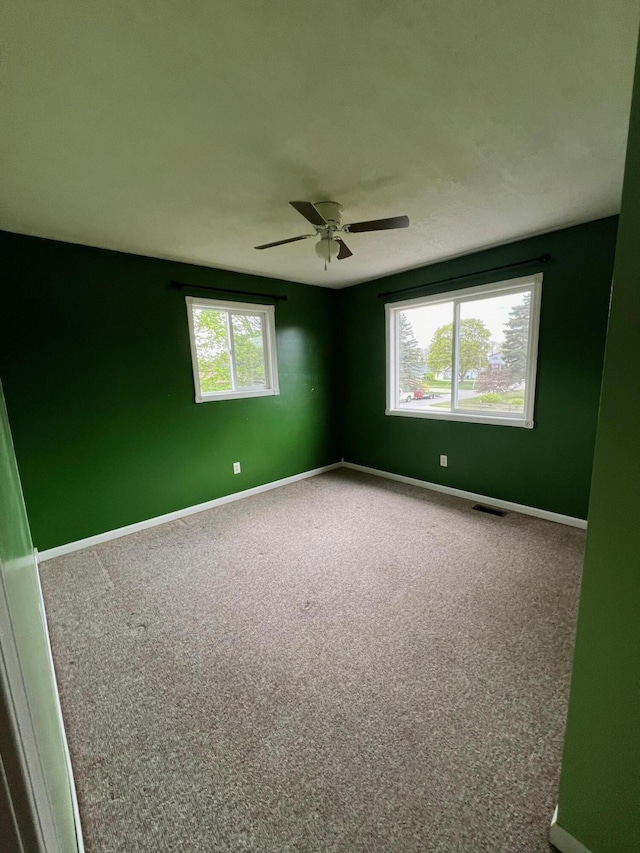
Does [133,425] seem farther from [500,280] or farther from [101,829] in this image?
[500,280]

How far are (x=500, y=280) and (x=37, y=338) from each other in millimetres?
3854

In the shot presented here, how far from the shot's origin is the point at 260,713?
149 centimetres

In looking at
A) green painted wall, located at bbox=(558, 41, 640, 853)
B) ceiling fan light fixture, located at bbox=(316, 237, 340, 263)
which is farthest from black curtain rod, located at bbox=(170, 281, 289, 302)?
green painted wall, located at bbox=(558, 41, 640, 853)

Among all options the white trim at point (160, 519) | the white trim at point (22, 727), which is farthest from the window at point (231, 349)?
the white trim at point (22, 727)

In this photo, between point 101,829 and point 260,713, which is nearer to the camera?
point 101,829

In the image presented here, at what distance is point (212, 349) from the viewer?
145 inches

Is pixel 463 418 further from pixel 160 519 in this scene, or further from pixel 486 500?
pixel 160 519

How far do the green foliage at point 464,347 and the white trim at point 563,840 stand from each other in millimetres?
3147

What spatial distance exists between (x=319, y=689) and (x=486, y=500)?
8.68ft

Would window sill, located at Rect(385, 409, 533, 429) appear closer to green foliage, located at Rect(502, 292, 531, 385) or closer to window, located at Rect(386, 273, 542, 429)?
window, located at Rect(386, 273, 542, 429)

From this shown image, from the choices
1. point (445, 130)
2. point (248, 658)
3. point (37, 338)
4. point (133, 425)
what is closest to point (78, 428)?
point (133, 425)

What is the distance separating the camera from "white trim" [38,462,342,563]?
9.33 feet

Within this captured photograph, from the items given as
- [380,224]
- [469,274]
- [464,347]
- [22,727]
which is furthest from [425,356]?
[22,727]

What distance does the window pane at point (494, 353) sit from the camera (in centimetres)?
321
